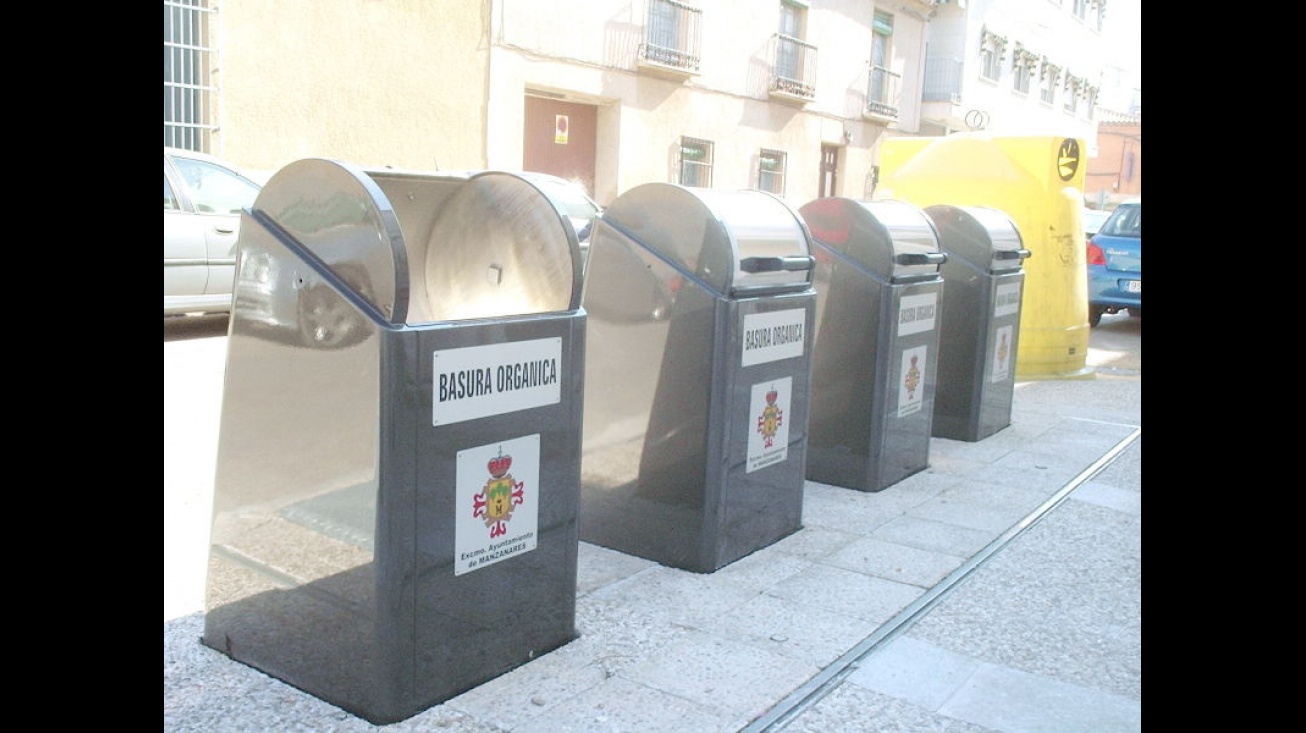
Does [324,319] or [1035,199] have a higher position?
[1035,199]

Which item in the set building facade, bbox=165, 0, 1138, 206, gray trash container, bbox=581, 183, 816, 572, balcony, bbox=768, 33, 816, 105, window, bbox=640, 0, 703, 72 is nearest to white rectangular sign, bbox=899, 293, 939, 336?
gray trash container, bbox=581, 183, 816, 572

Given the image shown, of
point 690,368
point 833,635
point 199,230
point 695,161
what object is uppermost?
point 695,161

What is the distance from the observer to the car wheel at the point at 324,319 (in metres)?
2.54

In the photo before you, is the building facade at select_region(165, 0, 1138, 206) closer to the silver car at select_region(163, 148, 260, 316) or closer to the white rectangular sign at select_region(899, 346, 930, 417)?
the silver car at select_region(163, 148, 260, 316)

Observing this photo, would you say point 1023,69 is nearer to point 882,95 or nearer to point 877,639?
point 882,95

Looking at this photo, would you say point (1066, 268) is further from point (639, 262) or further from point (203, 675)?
point (203, 675)

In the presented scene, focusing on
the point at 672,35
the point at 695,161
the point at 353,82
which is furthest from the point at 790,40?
the point at 353,82

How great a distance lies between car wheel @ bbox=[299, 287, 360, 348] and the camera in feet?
8.32

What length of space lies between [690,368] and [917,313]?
67.6 inches

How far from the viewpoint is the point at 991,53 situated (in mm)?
30828
